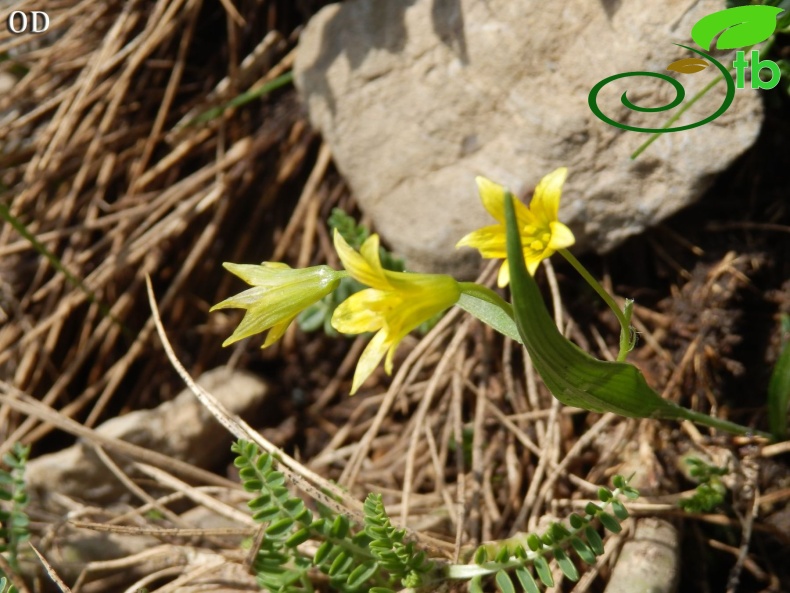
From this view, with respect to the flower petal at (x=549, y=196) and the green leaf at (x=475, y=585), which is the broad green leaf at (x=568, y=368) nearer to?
the flower petal at (x=549, y=196)

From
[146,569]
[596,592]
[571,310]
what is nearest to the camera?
[596,592]

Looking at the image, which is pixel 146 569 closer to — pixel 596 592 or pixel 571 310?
pixel 596 592

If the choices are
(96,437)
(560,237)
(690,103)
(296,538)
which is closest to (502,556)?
(296,538)

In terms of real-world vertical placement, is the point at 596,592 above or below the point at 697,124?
below

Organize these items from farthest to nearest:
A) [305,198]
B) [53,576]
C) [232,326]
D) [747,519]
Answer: [232,326], [305,198], [747,519], [53,576]

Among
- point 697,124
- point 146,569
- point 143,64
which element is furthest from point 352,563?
point 143,64

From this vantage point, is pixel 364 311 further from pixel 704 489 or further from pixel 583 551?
pixel 704 489

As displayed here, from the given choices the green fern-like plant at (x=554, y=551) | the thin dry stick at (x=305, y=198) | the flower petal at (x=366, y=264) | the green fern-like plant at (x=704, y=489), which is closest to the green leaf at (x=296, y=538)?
the green fern-like plant at (x=554, y=551)
